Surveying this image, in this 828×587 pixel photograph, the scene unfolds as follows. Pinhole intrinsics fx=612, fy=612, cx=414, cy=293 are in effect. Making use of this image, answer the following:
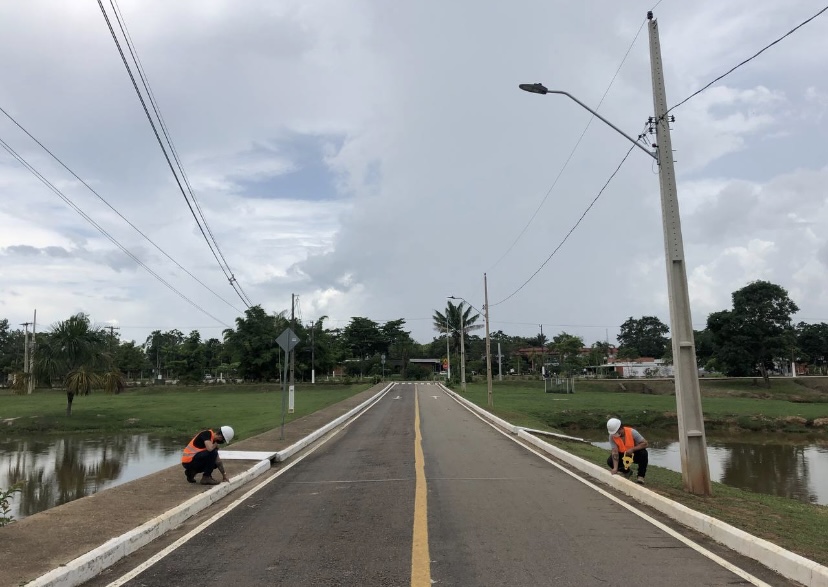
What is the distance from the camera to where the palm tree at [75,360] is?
31344 millimetres

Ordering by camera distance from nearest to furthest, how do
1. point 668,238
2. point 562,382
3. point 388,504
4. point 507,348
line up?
point 388,504
point 668,238
point 562,382
point 507,348

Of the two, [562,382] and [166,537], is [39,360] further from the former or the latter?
[562,382]

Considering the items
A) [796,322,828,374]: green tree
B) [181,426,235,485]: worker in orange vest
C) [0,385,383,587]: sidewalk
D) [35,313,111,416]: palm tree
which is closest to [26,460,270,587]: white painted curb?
[0,385,383,587]: sidewalk

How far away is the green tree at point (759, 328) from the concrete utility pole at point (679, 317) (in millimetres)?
58826

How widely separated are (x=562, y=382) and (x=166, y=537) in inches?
2011

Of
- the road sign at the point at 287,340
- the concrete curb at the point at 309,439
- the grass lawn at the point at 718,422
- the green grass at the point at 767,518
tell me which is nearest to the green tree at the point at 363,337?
the grass lawn at the point at 718,422

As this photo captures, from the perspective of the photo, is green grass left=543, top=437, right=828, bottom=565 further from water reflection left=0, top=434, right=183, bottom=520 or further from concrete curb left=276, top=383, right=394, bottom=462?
water reflection left=0, top=434, right=183, bottom=520

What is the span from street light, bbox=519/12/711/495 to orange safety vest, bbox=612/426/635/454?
81cm

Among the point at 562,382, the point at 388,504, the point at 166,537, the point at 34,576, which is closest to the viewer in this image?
the point at 34,576

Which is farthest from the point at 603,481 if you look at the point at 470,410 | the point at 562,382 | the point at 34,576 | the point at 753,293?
the point at 753,293

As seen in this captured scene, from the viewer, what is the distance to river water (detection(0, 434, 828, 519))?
15.0 metres

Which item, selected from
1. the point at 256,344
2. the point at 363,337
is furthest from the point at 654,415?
the point at 363,337

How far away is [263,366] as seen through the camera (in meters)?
70.3

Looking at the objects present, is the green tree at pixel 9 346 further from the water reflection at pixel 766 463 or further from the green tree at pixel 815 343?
the green tree at pixel 815 343
